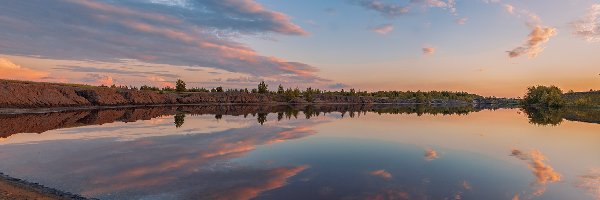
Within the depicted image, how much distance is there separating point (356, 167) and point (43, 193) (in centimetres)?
1822

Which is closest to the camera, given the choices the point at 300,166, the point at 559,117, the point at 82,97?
the point at 300,166

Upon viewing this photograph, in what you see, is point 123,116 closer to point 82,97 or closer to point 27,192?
point 82,97

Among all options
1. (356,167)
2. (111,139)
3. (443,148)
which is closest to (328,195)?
(356,167)

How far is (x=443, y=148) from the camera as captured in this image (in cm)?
3544

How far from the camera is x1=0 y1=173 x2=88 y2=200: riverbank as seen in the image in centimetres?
1542

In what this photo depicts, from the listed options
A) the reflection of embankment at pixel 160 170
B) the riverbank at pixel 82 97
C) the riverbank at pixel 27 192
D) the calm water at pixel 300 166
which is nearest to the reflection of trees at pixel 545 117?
the calm water at pixel 300 166

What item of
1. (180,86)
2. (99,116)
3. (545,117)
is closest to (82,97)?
(99,116)

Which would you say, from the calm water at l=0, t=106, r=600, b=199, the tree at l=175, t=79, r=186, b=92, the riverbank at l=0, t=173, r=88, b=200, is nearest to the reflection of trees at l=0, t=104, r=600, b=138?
the calm water at l=0, t=106, r=600, b=199

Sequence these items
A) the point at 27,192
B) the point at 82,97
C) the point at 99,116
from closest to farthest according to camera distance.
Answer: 1. the point at 27,192
2. the point at 99,116
3. the point at 82,97

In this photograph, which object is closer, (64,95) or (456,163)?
(456,163)

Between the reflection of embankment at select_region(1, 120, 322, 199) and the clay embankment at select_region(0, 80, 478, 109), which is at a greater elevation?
the clay embankment at select_region(0, 80, 478, 109)

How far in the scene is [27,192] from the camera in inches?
650

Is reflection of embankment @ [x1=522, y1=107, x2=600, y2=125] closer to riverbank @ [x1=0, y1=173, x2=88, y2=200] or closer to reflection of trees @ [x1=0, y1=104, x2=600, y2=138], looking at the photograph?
reflection of trees @ [x1=0, y1=104, x2=600, y2=138]

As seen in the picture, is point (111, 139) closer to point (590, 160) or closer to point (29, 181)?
point (29, 181)
